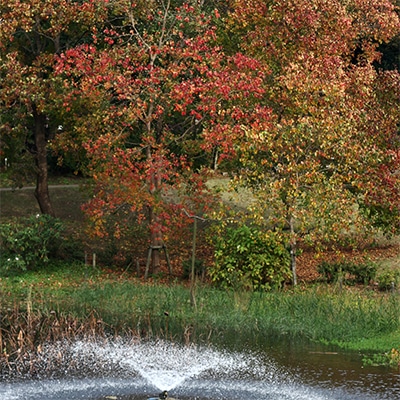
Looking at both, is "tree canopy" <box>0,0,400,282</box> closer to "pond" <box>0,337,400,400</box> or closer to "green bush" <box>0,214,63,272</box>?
"green bush" <box>0,214,63,272</box>

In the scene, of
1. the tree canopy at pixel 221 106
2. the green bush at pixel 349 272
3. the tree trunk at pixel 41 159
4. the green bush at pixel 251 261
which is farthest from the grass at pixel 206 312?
the tree trunk at pixel 41 159

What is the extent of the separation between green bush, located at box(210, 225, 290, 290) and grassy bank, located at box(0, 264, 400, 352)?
1.84 feet

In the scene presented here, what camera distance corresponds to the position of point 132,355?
50.7 feet

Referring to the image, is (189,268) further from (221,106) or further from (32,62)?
(32,62)

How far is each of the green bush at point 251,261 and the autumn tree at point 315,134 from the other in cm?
53

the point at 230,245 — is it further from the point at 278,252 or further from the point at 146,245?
the point at 146,245

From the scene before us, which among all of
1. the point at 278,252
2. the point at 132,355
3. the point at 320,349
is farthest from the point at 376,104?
the point at 132,355

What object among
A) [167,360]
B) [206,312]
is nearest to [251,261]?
[206,312]

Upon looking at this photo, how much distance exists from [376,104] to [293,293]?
5.34 m

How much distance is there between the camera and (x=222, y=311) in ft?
59.4

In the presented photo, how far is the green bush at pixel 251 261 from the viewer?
20875 mm

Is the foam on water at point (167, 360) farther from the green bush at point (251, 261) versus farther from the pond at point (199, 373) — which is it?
the green bush at point (251, 261)

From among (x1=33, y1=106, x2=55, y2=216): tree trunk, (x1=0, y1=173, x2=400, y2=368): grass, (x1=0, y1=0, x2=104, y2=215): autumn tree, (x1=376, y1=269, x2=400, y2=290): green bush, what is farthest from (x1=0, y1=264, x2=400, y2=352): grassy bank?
→ (x1=33, y1=106, x2=55, y2=216): tree trunk

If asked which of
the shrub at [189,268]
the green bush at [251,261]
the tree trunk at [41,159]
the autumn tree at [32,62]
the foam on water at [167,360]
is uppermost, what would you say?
the autumn tree at [32,62]
